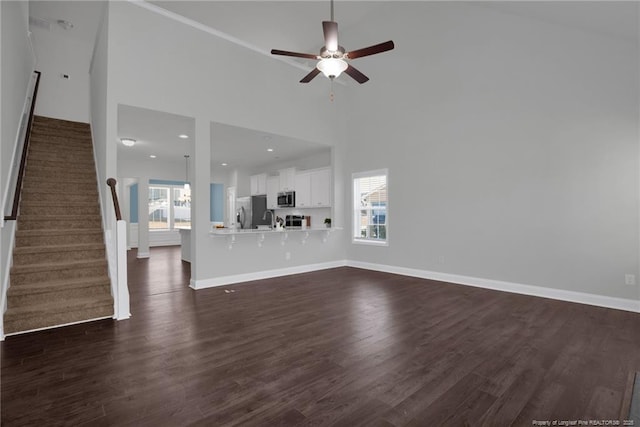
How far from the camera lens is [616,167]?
152 inches

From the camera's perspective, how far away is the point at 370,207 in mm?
6676

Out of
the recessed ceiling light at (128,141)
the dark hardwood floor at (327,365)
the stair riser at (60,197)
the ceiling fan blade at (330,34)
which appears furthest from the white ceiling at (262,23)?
the dark hardwood floor at (327,365)

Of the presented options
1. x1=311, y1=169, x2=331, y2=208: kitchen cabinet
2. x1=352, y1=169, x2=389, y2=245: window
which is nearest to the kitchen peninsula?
x1=352, y1=169, x2=389, y2=245: window

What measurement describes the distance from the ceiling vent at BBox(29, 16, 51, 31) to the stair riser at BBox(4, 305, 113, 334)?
5.52 meters

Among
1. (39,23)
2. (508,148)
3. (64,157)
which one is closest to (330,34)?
(508,148)

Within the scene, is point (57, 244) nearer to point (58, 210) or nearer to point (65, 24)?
point (58, 210)

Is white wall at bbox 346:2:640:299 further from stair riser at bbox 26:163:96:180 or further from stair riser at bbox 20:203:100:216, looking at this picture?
stair riser at bbox 26:163:96:180

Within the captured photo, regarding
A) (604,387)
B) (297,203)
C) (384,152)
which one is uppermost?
(384,152)

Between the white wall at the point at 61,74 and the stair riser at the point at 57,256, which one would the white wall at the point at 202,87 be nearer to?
the stair riser at the point at 57,256

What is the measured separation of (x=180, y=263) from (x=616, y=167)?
792cm

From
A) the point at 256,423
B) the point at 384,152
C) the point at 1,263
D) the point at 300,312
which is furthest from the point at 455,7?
the point at 1,263

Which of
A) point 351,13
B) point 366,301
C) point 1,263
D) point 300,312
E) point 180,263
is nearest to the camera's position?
point 1,263

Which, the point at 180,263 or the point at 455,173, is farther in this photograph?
the point at 180,263

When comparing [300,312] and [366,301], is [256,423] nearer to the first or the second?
[300,312]
